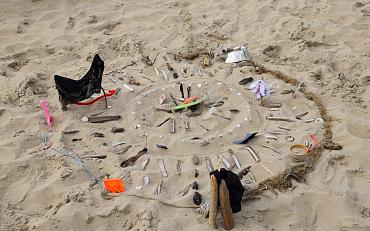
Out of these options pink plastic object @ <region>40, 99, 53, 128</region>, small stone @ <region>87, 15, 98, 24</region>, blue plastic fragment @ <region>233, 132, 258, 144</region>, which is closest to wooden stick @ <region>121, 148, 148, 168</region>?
blue plastic fragment @ <region>233, 132, 258, 144</region>

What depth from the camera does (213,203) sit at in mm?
2883

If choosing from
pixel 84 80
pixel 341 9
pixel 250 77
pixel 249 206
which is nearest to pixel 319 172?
pixel 249 206

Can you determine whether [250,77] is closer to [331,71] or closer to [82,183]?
[331,71]

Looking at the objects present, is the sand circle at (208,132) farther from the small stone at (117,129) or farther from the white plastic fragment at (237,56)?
the white plastic fragment at (237,56)

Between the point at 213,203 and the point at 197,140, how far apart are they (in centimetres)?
98

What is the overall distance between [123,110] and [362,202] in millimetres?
2237

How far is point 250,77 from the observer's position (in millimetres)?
4684

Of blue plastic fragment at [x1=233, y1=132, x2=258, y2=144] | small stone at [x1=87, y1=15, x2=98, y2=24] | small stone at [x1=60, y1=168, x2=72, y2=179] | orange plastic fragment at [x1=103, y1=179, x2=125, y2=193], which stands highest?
small stone at [x1=87, y1=15, x2=98, y2=24]

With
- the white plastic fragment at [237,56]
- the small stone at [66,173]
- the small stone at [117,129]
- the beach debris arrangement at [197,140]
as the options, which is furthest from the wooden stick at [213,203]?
the white plastic fragment at [237,56]

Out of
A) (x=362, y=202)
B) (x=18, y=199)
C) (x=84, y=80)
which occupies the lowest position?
(x=362, y=202)

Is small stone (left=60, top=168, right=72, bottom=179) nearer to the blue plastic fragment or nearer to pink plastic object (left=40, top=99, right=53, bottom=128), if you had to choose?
pink plastic object (left=40, top=99, right=53, bottom=128)

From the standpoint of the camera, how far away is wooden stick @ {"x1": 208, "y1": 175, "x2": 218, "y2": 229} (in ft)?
9.27

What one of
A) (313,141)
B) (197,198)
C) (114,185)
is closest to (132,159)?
(114,185)

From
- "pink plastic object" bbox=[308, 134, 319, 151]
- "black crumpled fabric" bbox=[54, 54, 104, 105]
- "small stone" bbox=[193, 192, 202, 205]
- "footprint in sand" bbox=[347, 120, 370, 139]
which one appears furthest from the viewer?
"black crumpled fabric" bbox=[54, 54, 104, 105]
